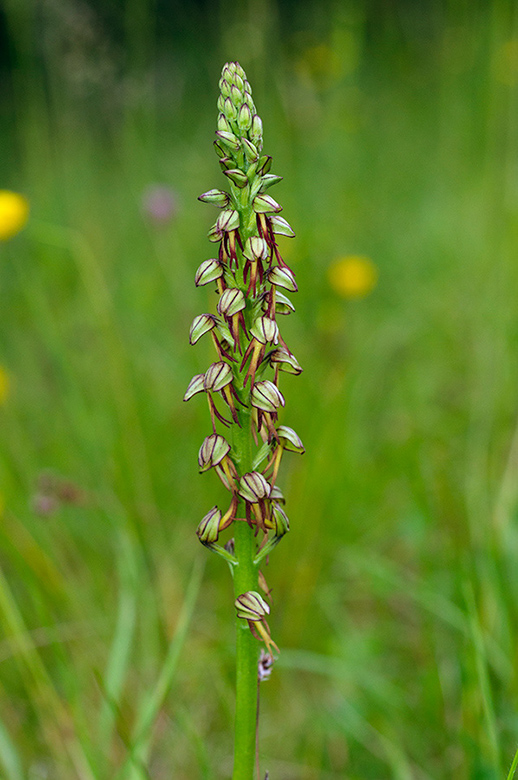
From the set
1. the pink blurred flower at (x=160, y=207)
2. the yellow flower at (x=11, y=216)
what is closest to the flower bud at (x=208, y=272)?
the yellow flower at (x=11, y=216)

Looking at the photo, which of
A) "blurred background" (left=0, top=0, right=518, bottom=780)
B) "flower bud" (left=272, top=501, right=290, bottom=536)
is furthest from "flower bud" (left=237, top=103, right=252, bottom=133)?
"blurred background" (left=0, top=0, right=518, bottom=780)

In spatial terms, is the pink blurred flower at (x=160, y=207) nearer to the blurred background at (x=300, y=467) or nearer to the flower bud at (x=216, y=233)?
the blurred background at (x=300, y=467)

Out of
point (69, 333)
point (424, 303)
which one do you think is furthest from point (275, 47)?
point (69, 333)

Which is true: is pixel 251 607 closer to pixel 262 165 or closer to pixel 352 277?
pixel 262 165

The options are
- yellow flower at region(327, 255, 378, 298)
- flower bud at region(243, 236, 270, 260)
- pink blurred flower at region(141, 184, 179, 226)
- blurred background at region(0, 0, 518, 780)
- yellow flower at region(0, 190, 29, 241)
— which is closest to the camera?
flower bud at region(243, 236, 270, 260)

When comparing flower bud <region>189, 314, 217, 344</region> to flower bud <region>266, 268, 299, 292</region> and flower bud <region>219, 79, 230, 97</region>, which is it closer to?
flower bud <region>266, 268, 299, 292</region>
